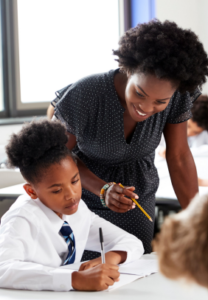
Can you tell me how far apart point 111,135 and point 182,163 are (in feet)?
1.03

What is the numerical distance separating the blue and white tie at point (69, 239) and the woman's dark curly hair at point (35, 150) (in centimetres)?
18

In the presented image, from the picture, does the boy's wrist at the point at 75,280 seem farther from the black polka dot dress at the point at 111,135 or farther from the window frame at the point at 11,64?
the window frame at the point at 11,64

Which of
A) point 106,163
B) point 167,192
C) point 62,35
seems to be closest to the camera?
point 106,163

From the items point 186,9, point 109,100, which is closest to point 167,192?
point 109,100

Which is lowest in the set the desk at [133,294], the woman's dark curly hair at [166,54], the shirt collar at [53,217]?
the desk at [133,294]

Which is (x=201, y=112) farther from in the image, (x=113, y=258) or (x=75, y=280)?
(x=75, y=280)

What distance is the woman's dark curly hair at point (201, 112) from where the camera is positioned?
11.6ft

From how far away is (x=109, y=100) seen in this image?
5.01 feet

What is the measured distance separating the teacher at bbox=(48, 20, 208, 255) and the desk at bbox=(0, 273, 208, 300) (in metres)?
0.33

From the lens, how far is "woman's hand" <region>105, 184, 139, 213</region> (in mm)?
1297

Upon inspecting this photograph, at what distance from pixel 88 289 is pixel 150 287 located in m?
0.16

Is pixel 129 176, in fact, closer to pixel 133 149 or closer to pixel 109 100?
pixel 133 149

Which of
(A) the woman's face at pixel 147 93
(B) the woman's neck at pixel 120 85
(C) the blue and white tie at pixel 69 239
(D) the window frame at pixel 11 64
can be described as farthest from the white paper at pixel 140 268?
(D) the window frame at pixel 11 64

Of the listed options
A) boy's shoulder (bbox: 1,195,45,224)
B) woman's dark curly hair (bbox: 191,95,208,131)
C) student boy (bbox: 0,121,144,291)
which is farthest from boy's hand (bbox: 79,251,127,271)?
woman's dark curly hair (bbox: 191,95,208,131)
